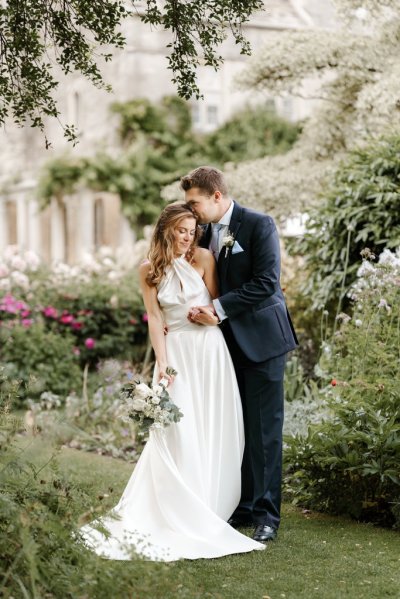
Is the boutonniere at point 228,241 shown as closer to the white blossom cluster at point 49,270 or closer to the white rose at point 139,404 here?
the white rose at point 139,404

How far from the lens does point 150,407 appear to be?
4766mm

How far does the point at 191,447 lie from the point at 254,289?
926 millimetres

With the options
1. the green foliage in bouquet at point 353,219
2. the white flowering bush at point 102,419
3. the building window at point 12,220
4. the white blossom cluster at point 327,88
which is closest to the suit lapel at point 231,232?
the green foliage in bouquet at point 353,219

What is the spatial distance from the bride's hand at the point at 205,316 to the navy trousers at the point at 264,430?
10.2 inches

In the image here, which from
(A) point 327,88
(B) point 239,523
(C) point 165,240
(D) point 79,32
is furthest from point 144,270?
(A) point 327,88

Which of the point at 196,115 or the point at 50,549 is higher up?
the point at 196,115

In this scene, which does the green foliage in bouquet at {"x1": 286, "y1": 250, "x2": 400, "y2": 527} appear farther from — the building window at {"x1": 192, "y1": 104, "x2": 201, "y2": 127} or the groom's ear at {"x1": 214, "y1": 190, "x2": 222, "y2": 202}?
the building window at {"x1": 192, "y1": 104, "x2": 201, "y2": 127}

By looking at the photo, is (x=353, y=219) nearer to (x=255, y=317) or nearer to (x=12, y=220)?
(x=255, y=317)

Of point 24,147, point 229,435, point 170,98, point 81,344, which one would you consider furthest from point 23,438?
point 24,147

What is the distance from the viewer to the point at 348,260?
7.78 meters

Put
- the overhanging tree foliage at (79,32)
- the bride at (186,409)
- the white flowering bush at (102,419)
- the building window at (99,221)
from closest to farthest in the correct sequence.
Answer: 1. the overhanging tree foliage at (79,32)
2. the bride at (186,409)
3. the white flowering bush at (102,419)
4. the building window at (99,221)

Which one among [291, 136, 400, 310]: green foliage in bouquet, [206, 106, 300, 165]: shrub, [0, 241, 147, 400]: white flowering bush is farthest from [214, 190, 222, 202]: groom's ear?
[206, 106, 300, 165]: shrub

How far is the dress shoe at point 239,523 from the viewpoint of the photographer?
530 cm

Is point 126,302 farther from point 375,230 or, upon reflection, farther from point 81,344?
point 375,230
